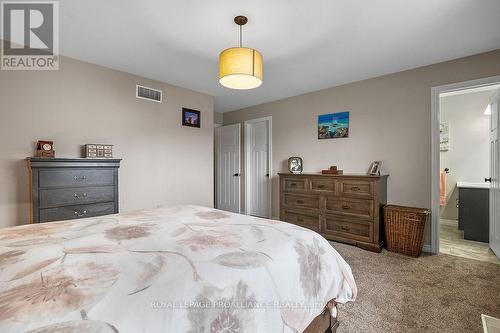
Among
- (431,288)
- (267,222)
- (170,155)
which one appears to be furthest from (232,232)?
(170,155)

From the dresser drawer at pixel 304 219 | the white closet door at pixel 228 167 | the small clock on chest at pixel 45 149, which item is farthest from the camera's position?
the white closet door at pixel 228 167

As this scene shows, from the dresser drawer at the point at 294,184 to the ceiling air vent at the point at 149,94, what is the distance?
2.41m

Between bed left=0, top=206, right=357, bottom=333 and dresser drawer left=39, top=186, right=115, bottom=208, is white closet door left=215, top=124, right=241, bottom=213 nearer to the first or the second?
dresser drawer left=39, top=186, right=115, bottom=208

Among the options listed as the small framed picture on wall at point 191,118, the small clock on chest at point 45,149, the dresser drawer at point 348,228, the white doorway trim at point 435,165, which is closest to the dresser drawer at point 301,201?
the dresser drawer at point 348,228

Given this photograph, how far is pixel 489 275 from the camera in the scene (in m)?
2.32

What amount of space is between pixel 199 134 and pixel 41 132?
211cm

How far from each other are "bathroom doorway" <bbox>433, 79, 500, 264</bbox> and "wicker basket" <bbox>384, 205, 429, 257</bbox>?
0.70m

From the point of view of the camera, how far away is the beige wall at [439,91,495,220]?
3936 mm

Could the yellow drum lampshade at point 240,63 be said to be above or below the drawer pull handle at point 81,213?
above

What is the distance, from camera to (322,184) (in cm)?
344

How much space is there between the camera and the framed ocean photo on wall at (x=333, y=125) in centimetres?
368

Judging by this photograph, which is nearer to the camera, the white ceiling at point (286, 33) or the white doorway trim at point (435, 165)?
the white ceiling at point (286, 33)

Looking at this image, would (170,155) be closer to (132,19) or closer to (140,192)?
(140,192)

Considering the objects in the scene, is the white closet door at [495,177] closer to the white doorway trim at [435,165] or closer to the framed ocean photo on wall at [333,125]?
the white doorway trim at [435,165]
